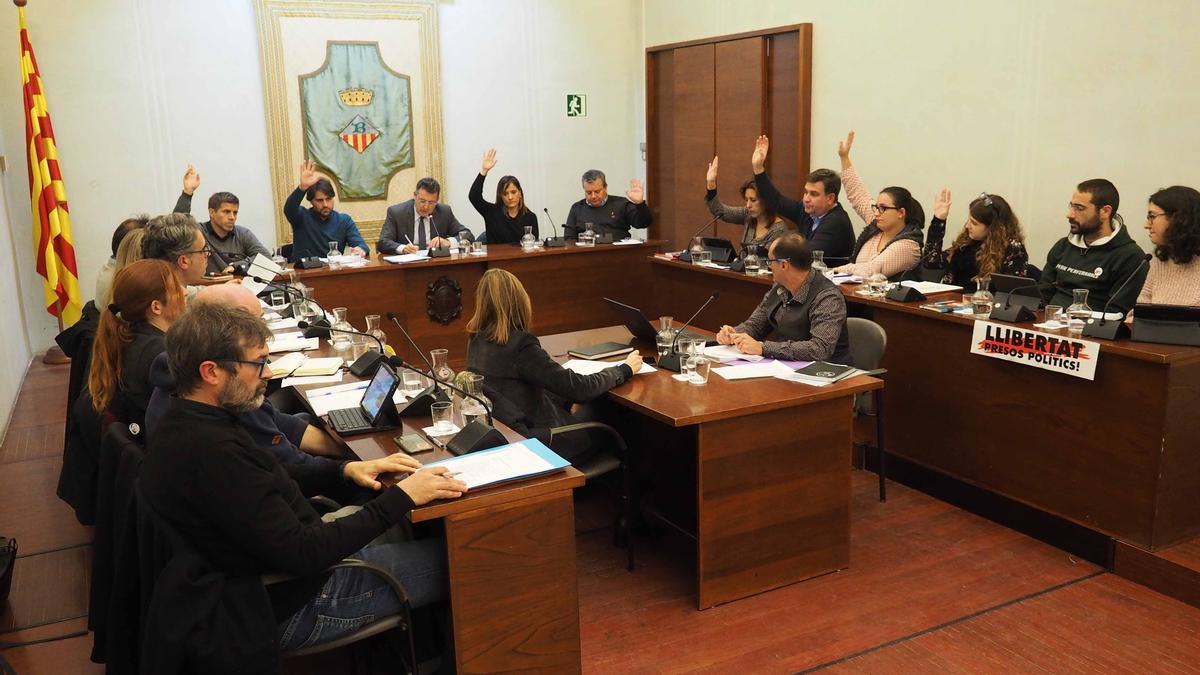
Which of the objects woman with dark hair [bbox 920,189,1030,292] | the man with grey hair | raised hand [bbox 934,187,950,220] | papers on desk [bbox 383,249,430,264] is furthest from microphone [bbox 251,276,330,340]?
raised hand [bbox 934,187,950,220]

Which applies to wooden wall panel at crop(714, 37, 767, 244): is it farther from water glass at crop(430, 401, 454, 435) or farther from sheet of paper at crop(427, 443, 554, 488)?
sheet of paper at crop(427, 443, 554, 488)

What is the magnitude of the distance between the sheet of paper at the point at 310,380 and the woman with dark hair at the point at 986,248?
314cm

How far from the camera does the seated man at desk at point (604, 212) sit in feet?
→ 24.1

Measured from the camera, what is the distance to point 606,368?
11.7 ft

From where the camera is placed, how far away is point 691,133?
8.45 m

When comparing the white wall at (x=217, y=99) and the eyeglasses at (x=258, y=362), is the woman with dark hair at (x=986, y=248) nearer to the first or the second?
the eyeglasses at (x=258, y=362)

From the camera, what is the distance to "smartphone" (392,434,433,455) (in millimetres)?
2742

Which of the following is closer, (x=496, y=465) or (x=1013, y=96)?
(x=496, y=465)

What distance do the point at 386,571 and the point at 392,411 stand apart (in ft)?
2.40

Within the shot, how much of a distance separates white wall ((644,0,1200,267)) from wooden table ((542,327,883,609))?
2.83 meters

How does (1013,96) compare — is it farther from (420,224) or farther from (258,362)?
(258,362)

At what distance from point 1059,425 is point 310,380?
113 inches

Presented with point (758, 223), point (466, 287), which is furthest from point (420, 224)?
point (758, 223)

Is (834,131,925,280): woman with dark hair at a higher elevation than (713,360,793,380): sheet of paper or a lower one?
higher
